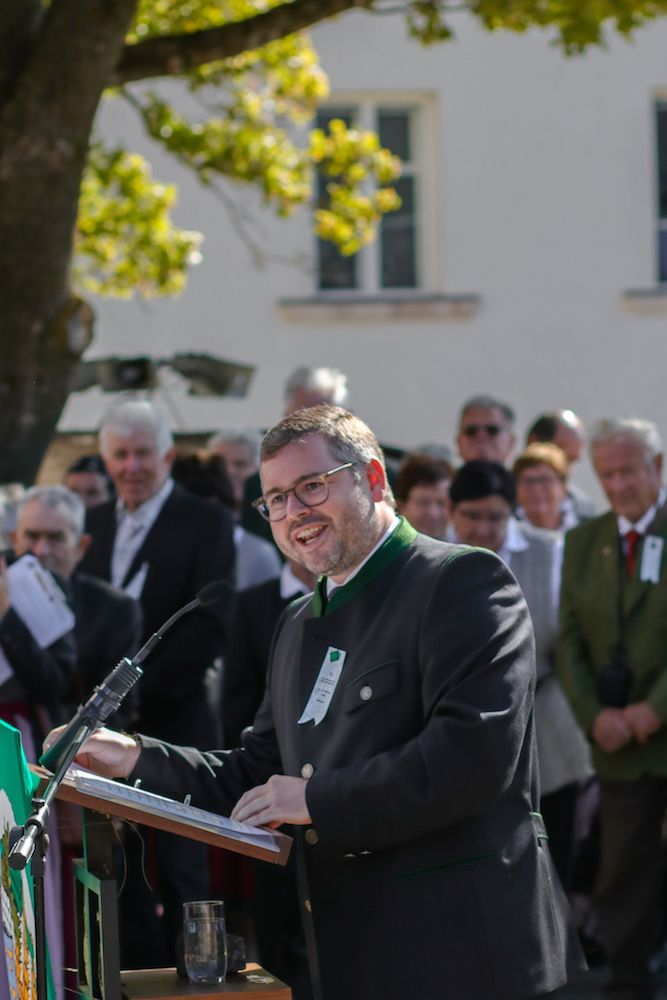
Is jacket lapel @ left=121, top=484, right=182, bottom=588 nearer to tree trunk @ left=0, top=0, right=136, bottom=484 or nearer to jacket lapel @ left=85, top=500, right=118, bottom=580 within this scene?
jacket lapel @ left=85, top=500, right=118, bottom=580

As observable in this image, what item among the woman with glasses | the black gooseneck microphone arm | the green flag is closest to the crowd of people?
the woman with glasses

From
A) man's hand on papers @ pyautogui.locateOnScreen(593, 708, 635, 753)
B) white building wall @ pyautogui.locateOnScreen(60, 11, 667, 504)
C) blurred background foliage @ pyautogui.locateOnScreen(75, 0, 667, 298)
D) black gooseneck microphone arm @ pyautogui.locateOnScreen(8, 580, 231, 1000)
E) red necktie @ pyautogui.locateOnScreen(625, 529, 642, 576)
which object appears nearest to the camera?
black gooseneck microphone arm @ pyautogui.locateOnScreen(8, 580, 231, 1000)

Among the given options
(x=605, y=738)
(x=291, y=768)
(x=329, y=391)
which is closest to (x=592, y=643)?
(x=605, y=738)

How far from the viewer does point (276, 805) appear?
255cm

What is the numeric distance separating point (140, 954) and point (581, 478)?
8871 mm

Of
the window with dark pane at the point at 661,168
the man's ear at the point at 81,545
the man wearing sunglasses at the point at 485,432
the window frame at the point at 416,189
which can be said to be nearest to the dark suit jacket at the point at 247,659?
the man's ear at the point at 81,545

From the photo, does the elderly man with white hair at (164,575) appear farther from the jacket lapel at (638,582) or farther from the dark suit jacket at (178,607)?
the jacket lapel at (638,582)

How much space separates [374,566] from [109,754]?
0.67 m

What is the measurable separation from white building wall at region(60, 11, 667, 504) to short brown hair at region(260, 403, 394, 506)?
33.0 ft

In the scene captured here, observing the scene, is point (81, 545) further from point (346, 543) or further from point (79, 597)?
point (346, 543)

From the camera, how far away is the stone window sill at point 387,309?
12984 millimetres

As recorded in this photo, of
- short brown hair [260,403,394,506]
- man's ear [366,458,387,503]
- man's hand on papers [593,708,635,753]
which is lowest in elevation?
man's hand on papers [593,708,635,753]

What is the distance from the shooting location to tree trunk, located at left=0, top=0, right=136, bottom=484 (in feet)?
22.1

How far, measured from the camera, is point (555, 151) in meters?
13.0
